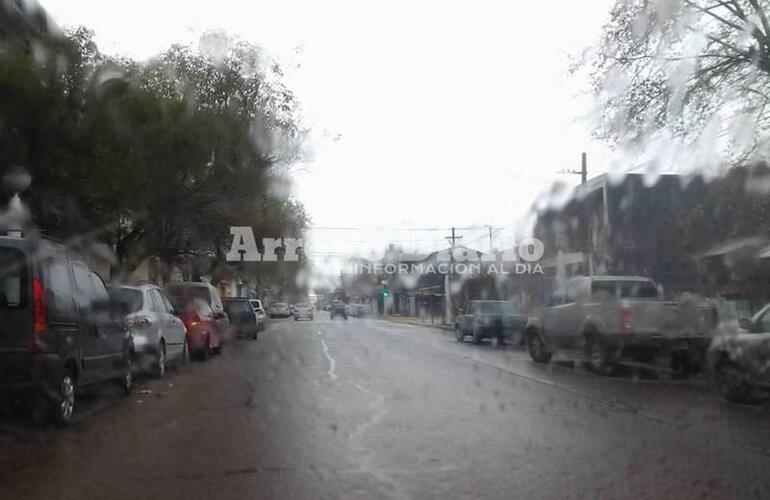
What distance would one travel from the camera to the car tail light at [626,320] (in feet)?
45.6

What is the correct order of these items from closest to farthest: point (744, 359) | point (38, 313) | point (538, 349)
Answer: point (38, 313), point (744, 359), point (538, 349)

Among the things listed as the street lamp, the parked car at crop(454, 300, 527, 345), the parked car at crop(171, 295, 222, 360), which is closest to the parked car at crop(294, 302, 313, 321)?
the parked car at crop(454, 300, 527, 345)

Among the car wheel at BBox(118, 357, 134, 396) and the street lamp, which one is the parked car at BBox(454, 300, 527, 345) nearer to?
the street lamp

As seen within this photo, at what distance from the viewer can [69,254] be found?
934 centimetres

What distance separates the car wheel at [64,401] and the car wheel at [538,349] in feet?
34.5

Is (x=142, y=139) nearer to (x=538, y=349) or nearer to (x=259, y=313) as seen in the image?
(x=538, y=349)

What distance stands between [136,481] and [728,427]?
19.9 ft

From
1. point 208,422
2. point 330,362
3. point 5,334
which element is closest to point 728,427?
point 208,422

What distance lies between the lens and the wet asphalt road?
614cm

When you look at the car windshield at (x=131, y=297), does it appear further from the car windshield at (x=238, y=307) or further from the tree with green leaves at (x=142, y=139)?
the car windshield at (x=238, y=307)

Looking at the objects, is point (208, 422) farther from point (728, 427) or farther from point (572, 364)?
point (572, 364)

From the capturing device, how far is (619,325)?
14031mm

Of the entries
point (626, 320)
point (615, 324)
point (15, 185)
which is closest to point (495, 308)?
point (615, 324)

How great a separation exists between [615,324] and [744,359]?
151 inches
